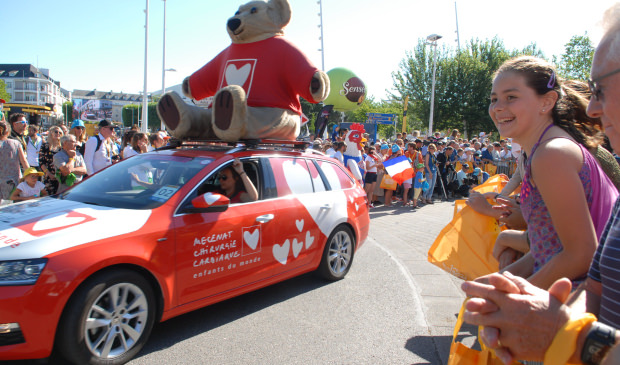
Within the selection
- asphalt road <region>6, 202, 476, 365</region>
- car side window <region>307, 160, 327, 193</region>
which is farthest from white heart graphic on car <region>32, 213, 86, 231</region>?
car side window <region>307, 160, 327, 193</region>

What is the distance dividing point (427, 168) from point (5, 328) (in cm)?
1090

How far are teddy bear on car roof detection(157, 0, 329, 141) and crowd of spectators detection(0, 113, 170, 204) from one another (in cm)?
191

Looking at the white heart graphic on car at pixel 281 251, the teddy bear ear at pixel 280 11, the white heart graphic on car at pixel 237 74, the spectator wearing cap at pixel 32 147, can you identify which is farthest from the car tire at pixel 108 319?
the spectator wearing cap at pixel 32 147

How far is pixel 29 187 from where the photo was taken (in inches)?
195

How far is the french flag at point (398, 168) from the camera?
383 inches

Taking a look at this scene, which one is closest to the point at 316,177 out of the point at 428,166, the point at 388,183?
the point at 388,183

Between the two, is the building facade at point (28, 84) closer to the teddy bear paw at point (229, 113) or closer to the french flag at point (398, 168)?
the french flag at point (398, 168)

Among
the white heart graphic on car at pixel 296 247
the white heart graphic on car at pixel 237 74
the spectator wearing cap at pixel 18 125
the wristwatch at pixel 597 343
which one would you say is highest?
the white heart graphic on car at pixel 237 74

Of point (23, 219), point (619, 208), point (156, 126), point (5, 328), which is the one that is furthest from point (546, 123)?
point (156, 126)

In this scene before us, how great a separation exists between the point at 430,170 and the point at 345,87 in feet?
34.4

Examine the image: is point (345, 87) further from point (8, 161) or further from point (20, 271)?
point (20, 271)

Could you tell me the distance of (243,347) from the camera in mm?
3166

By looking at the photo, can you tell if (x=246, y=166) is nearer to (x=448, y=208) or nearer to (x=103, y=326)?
(x=103, y=326)

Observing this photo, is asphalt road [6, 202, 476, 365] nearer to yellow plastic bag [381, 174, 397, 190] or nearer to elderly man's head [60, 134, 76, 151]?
elderly man's head [60, 134, 76, 151]
